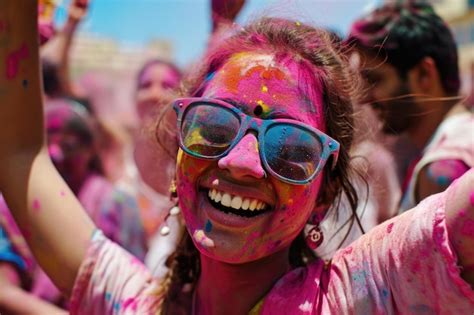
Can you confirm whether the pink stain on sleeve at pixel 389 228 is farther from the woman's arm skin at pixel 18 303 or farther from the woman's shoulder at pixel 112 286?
the woman's arm skin at pixel 18 303

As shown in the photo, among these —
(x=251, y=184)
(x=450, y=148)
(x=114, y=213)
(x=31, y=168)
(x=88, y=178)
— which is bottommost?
(x=114, y=213)

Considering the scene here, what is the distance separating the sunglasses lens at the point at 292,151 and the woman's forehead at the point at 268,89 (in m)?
0.05

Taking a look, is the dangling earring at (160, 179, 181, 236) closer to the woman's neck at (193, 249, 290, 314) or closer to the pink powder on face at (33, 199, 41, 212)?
the woman's neck at (193, 249, 290, 314)

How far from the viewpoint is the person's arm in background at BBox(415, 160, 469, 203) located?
6.08 ft

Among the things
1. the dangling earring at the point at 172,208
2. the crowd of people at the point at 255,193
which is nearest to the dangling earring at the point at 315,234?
the crowd of people at the point at 255,193

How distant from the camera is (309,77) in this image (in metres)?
1.46

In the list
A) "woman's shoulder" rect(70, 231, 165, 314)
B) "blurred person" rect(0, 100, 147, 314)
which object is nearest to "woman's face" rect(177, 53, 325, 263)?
"woman's shoulder" rect(70, 231, 165, 314)

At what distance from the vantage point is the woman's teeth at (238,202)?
135cm

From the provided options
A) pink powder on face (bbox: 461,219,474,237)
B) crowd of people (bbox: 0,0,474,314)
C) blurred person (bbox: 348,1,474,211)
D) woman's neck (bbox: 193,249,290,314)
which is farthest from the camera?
blurred person (bbox: 348,1,474,211)

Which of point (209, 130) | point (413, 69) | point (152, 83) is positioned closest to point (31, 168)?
point (209, 130)

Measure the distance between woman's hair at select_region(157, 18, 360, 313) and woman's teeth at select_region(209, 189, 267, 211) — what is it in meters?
0.23

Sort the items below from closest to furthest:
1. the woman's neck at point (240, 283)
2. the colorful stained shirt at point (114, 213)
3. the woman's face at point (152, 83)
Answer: the woman's neck at point (240, 283)
the colorful stained shirt at point (114, 213)
the woman's face at point (152, 83)

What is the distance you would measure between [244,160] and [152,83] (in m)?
2.73

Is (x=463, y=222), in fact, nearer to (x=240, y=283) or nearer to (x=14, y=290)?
(x=240, y=283)
